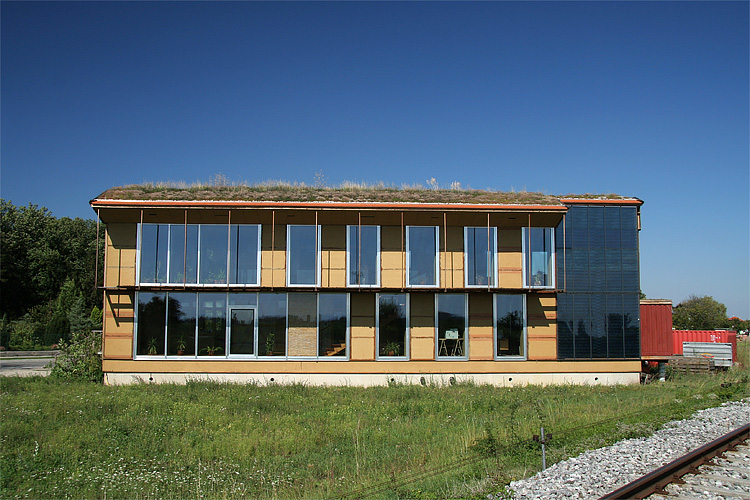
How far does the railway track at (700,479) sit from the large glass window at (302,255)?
13280 mm

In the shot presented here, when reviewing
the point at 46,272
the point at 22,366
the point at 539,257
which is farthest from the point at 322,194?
the point at 46,272

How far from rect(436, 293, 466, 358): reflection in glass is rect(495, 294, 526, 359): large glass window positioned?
1195mm

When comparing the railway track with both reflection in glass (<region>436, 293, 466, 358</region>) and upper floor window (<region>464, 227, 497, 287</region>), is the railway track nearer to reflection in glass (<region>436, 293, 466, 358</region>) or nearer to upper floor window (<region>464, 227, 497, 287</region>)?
reflection in glass (<region>436, 293, 466, 358</region>)

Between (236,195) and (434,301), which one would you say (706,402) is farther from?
(236,195)

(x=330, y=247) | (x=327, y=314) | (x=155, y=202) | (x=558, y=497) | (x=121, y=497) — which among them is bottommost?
(x=121, y=497)

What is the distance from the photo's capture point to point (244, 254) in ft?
65.6

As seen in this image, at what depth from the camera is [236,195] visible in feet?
66.4

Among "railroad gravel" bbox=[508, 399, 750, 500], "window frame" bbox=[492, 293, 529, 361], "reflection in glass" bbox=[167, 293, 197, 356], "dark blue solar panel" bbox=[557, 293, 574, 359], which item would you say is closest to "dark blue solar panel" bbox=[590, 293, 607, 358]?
"dark blue solar panel" bbox=[557, 293, 574, 359]

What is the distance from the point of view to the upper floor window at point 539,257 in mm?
20344

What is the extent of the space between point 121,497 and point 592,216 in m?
17.7

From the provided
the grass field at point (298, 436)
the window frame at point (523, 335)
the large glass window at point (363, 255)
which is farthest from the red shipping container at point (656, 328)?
the large glass window at point (363, 255)

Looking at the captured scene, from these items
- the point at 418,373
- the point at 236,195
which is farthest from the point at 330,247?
the point at 418,373

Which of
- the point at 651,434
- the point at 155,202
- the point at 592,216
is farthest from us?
the point at 592,216

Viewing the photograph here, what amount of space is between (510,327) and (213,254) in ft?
35.0
